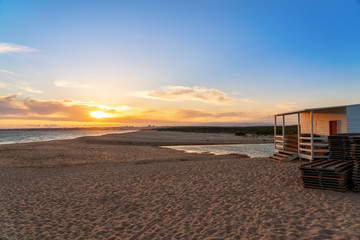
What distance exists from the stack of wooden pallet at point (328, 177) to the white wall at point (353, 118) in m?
7.52

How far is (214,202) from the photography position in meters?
7.41

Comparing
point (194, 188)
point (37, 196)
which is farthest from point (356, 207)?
point (37, 196)

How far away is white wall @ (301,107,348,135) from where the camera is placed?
1576cm

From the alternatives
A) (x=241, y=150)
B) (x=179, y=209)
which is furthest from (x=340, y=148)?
(x=241, y=150)

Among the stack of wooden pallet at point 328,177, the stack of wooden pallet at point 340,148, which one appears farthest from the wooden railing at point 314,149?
the stack of wooden pallet at point 328,177

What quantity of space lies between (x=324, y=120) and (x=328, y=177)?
10.8 metres

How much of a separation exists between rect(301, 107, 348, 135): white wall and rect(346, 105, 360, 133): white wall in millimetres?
227

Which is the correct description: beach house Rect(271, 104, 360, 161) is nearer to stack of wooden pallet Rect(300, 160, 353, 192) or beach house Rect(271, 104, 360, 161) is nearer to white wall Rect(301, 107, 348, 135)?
white wall Rect(301, 107, 348, 135)

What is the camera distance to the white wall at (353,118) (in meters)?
15.2

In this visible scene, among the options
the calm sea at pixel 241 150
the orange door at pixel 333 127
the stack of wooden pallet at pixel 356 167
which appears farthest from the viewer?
the calm sea at pixel 241 150

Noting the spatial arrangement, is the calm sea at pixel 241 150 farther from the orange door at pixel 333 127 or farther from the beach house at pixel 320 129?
the orange door at pixel 333 127

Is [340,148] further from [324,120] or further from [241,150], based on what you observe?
[241,150]

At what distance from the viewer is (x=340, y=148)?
11492mm

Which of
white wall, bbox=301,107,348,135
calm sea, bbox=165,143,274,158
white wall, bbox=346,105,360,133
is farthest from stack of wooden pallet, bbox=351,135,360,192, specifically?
calm sea, bbox=165,143,274,158
